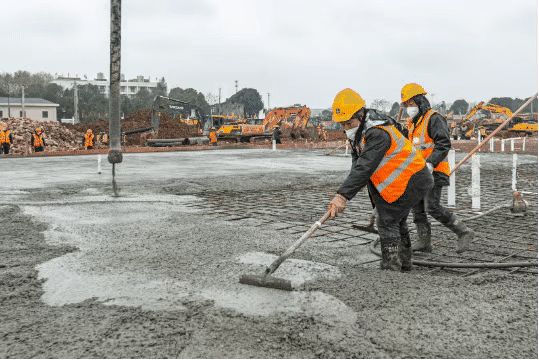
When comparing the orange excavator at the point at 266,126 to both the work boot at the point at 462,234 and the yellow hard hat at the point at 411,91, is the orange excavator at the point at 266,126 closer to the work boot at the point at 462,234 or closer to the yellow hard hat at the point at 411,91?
the yellow hard hat at the point at 411,91

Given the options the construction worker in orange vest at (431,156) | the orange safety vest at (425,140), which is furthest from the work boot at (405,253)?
the orange safety vest at (425,140)

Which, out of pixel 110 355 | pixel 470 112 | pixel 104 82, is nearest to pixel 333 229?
pixel 110 355

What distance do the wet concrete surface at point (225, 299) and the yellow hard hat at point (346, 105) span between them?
1.24 metres

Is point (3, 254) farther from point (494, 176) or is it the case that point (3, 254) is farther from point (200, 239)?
point (494, 176)

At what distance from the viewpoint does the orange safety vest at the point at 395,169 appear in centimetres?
411

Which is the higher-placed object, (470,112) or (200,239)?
(470,112)

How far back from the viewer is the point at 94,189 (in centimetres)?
1009

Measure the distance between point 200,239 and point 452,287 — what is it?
8.89 feet

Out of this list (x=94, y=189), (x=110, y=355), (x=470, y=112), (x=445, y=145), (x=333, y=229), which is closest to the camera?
(x=110, y=355)

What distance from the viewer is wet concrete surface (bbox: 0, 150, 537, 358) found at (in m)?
2.82

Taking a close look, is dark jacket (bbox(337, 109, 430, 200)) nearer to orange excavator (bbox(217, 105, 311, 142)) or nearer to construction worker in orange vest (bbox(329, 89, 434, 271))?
construction worker in orange vest (bbox(329, 89, 434, 271))

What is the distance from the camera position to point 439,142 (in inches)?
194

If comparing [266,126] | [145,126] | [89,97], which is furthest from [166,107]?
[89,97]

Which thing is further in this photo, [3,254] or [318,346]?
[3,254]
